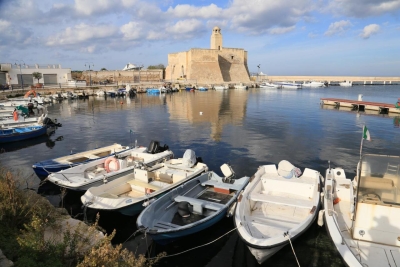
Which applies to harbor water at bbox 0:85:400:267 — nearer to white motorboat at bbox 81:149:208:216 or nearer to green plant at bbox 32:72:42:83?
white motorboat at bbox 81:149:208:216

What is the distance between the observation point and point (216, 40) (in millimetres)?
73375

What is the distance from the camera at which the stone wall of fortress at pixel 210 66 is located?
68.6 m

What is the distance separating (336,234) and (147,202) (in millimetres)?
4384

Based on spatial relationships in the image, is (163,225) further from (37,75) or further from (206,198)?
(37,75)

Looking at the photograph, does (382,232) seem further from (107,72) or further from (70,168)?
(107,72)

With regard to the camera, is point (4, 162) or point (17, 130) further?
point (17, 130)

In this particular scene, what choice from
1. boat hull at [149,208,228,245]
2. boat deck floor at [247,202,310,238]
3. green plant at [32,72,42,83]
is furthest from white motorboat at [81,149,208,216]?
green plant at [32,72,42,83]

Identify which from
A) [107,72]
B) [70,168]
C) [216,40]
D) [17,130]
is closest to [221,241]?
[70,168]

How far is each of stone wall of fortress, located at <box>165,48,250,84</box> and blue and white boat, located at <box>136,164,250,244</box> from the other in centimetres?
6155

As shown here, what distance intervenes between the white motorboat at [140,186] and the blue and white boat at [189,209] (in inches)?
18.2

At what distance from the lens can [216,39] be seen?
241 feet

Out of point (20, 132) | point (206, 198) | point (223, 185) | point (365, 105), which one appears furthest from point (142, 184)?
point (365, 105)

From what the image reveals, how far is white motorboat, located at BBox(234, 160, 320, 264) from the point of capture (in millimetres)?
5450

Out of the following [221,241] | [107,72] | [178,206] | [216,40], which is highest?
[216,40]
